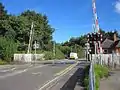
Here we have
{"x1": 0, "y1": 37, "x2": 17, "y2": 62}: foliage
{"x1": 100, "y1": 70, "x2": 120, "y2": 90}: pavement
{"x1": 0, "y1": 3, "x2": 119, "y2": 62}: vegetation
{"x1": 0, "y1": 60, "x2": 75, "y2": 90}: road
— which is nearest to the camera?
{"x1": 100, "y1": 70, "x2": 120, "y2": 90}: pavement

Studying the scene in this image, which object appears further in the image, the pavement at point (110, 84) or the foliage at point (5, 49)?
the foliage at point (5, 49)

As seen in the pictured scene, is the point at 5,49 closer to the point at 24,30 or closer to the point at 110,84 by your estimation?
the point at 24,30

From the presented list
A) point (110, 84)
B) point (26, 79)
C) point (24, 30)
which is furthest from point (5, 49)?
point (110, 84)

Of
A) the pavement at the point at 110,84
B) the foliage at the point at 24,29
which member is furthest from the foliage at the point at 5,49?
the pavement at the point at 110,84

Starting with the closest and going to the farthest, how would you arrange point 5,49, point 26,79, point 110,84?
point 110,84 → point 26,79 → point 5,49

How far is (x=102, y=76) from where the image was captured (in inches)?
923

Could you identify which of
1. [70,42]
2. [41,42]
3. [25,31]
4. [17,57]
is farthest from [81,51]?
[17,57]

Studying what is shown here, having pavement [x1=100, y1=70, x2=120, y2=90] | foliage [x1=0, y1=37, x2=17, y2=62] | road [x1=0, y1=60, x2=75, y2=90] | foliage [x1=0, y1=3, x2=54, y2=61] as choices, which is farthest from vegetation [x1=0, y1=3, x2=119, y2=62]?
pavement [x1=100, y1=70, x2=120, y2=90]

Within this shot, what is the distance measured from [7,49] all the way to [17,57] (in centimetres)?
980

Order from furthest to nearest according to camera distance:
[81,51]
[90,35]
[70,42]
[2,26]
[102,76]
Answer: [70,42]
[81,51]
[2,26]
[90,35]
[102,76]

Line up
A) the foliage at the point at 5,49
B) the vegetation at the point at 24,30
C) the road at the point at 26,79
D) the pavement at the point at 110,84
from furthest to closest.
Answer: the vegetation at the point at 24,30 < the foliage at the point at 5,49 < the road at the point at 26,79 < the pavement at the point at 110,84

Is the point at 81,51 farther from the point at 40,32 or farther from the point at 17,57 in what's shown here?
the point at 17,57

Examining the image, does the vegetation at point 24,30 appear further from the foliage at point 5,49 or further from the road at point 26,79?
the road at point 26,79

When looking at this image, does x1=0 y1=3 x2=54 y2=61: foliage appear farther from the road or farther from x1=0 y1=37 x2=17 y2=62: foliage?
the road
